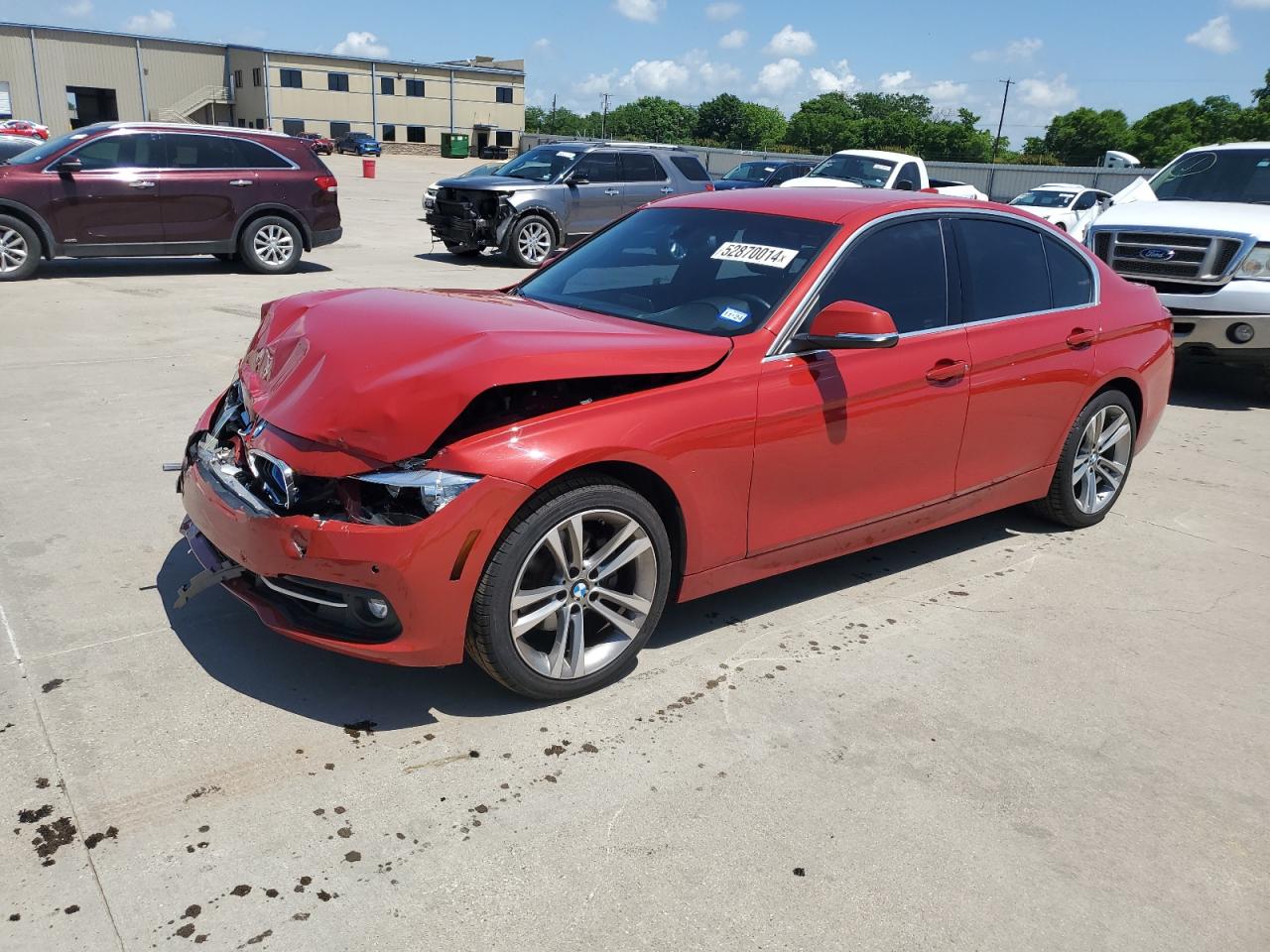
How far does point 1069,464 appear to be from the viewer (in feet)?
17.2

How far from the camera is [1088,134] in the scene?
111 meters

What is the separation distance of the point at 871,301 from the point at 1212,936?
2498 mm

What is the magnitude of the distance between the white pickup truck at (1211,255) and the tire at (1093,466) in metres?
3.55

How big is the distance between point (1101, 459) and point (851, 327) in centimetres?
246

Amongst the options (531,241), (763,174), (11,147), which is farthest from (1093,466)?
(11,147)

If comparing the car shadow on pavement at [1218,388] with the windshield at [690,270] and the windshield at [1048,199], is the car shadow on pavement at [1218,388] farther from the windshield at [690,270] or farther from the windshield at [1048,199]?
the windshield at [1048,199]

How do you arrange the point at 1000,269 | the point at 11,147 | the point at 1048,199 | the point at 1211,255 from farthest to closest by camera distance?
the point at 1048,199 < the point at 11,147 < the point at 1211,255 < the point at 1000,269

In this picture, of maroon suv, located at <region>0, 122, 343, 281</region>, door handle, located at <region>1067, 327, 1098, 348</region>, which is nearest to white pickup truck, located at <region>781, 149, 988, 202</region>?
maroon suv, located at <region>0, 122, 343, 281</region>

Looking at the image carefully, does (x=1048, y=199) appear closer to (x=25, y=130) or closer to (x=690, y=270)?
(x=690, y=270)

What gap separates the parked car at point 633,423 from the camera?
125 inches

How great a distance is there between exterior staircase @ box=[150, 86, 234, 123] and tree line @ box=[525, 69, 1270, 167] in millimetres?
44296

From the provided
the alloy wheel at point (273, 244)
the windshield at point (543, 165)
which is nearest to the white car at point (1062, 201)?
the windshield at point (543, 165)

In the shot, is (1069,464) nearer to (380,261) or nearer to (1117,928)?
(1117,928)

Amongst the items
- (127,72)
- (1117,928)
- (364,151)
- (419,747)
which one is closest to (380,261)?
(419,747)
